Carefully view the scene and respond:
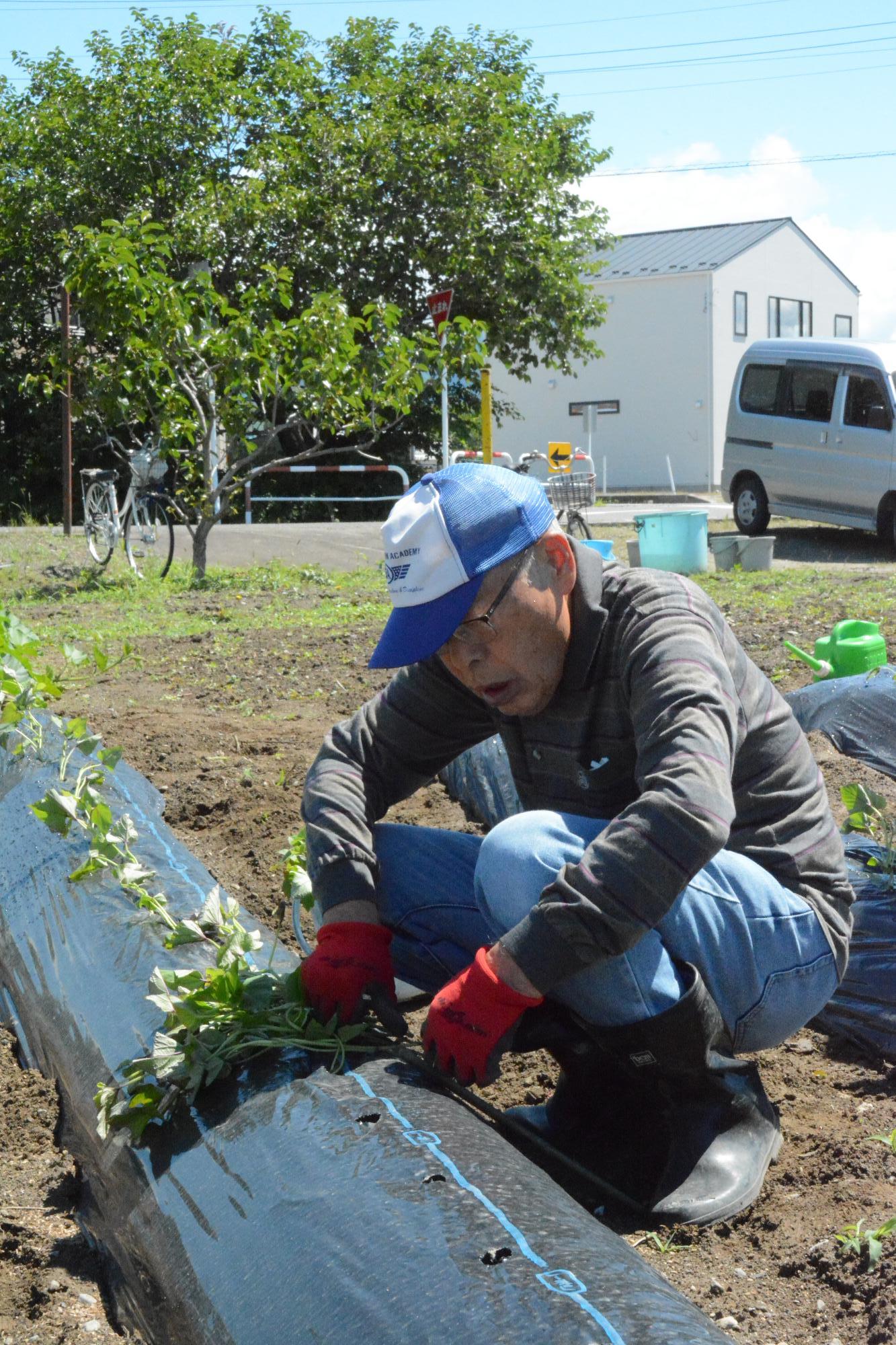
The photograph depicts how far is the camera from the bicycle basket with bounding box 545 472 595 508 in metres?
13.1

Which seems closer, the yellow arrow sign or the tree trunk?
the tree trunk

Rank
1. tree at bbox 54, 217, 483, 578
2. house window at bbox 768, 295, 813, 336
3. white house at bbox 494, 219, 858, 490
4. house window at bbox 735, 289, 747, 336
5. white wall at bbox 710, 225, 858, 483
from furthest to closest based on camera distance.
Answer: house window at bbox 768, 295, 813, 336 → house window at bbox 735, 289, 747, 336 → white wall at bbox 710, 225, 858, 483 → white house at bbox 494, 219, 858, 490 → tree at bbox 54, 217, 483, 578

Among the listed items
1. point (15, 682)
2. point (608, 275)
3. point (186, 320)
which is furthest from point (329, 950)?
point (608, 275)

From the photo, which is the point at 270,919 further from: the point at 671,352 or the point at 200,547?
the point at 671,352

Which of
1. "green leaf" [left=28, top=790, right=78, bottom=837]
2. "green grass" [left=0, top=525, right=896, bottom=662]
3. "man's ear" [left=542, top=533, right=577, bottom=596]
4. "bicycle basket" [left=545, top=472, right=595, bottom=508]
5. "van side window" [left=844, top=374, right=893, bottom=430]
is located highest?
"van side window" [left=844, top=374, right=893, bottom=430]

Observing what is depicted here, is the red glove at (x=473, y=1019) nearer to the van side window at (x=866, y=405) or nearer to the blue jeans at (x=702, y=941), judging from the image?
the blue jeans at (x=702, y=941)

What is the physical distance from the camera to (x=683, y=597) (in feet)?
6.70

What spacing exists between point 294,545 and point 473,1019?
11.4 meters

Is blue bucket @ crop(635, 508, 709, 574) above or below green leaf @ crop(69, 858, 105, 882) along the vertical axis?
above

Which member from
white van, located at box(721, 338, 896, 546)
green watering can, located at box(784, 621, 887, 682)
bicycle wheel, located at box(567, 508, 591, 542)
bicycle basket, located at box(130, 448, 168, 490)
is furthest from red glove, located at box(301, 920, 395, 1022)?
white van, located at box(721, 338, 896, 546)

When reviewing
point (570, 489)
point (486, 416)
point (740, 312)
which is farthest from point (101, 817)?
point (740, 312)

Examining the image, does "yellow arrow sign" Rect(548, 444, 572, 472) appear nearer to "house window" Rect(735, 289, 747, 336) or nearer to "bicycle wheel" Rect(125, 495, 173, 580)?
"bicycle wheel" Rect(125, 495, 173, 580)

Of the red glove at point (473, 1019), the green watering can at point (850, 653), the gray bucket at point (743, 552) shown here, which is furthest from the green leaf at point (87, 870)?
the gray bucket at point (743, 552)

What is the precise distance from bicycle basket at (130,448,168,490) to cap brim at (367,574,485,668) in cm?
897
